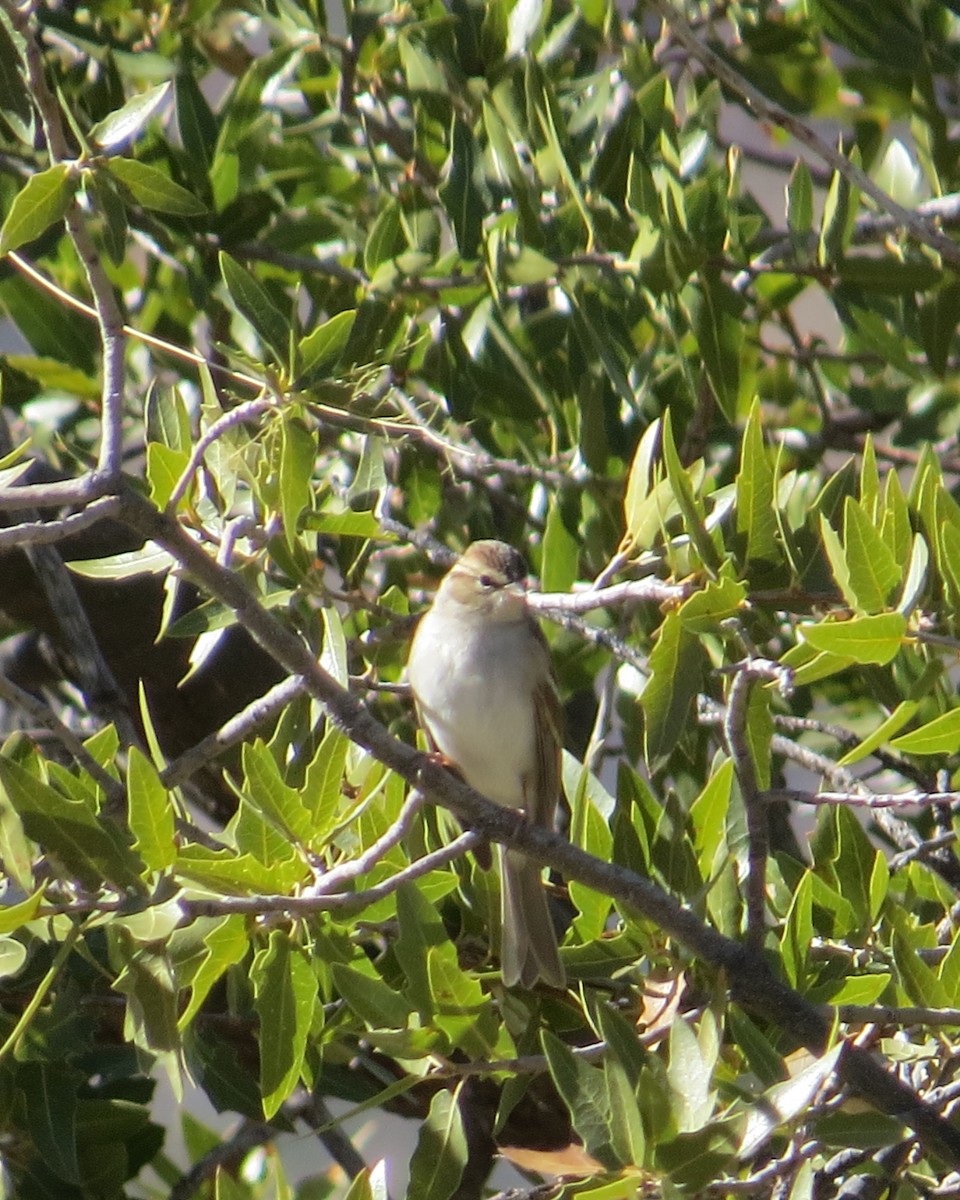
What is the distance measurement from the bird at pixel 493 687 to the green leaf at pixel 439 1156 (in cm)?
86

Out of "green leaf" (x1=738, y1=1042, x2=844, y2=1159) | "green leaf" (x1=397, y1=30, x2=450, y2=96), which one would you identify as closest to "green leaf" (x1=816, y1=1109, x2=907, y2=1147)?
"green leaf" (x1=738, y1=1042, x2=844, y2=1159)

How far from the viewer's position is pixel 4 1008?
291 cm

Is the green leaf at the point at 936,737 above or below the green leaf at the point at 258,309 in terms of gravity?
below

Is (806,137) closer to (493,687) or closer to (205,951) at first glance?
(493,687)

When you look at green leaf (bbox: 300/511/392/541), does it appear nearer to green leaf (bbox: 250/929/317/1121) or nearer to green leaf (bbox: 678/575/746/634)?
green leaf (bbox: 678/575/746/634)

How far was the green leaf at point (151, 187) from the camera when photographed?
7.52 feet

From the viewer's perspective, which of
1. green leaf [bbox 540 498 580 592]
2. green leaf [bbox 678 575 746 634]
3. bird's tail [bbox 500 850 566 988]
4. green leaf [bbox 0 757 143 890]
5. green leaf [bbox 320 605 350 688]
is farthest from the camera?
green leaf [bbox 540 498 580 592]

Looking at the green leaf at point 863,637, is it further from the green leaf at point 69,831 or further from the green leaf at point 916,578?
the green leaf at point 69,831

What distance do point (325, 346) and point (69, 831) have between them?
2.62 feet

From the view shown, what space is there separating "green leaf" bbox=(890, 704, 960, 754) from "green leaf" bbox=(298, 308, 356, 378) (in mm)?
988

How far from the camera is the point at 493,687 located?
375 centimetres

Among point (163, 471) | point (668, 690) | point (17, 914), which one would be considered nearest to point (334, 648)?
point (163, 471)

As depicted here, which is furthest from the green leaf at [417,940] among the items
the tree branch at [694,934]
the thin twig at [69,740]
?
the thin twig at [69,740]

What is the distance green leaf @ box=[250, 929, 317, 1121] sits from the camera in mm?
2277
